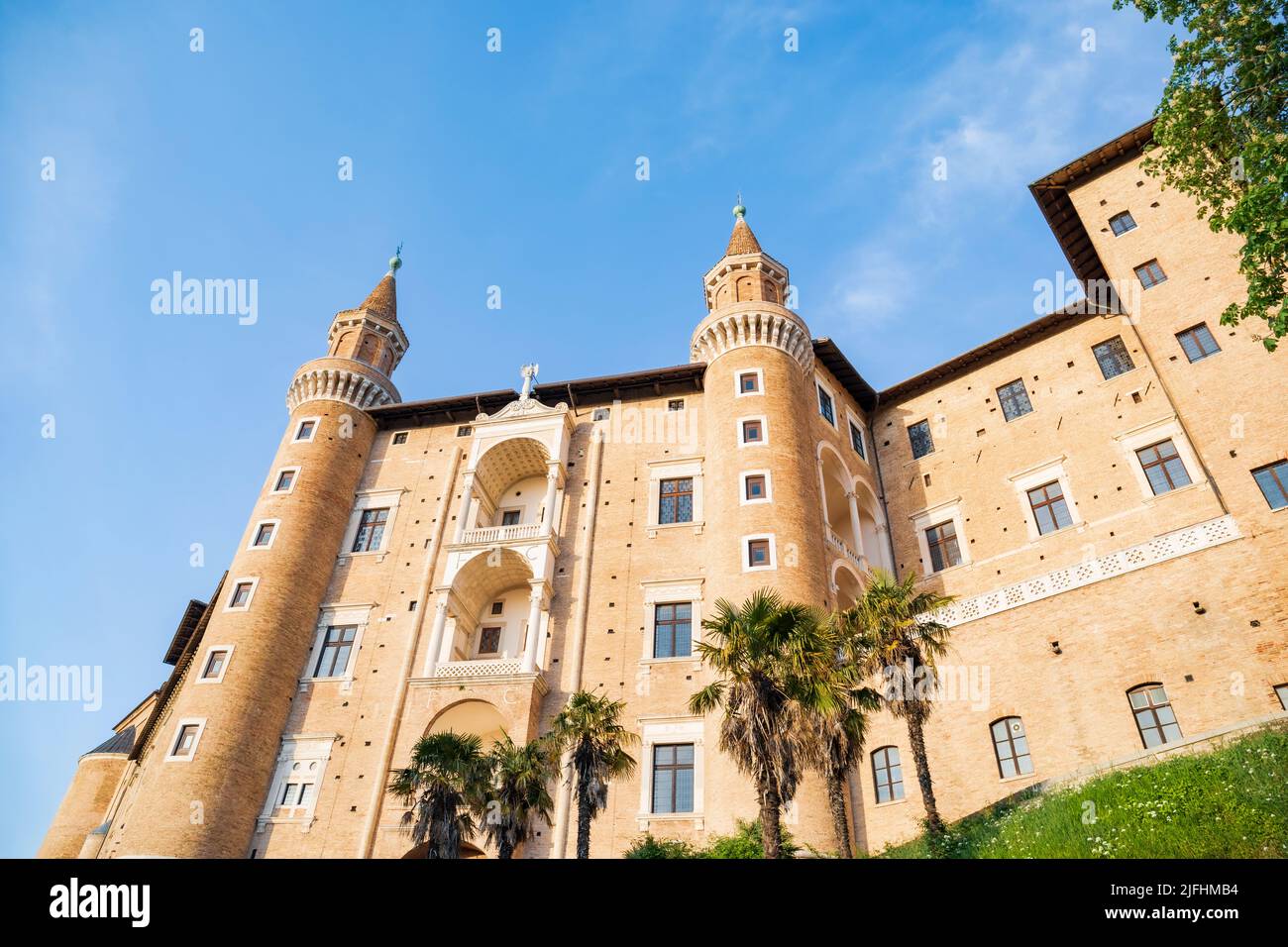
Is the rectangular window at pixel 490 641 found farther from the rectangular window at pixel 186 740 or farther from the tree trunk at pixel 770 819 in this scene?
the tree trunk at pixel 770 819

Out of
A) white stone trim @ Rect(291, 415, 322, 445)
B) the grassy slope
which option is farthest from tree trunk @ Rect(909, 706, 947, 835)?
white stone trim @ Rect(291, 415, 322, 445)

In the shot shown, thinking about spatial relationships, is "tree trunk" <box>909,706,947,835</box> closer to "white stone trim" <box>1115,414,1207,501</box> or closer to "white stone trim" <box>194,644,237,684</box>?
"white stone trim" <box>1115,414,1207,501</box>

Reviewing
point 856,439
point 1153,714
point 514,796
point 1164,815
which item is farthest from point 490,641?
point 1164,815

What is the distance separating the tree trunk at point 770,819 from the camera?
16.5 meters

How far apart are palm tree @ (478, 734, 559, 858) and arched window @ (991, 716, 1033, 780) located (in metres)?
12.8

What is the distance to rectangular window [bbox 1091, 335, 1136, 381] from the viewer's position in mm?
30734

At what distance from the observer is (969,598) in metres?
28.7

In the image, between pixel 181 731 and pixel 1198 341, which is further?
pixel 181 731

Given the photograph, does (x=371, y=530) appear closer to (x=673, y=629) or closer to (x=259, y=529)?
(x=259, y=529)

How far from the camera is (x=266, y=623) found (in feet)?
105

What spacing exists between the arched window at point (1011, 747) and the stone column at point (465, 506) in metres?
19.8

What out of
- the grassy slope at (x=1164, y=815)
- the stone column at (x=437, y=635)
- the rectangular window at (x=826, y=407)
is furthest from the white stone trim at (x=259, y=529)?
the grassy slope at (x=1164, y=815)

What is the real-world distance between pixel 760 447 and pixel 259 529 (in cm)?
2018
